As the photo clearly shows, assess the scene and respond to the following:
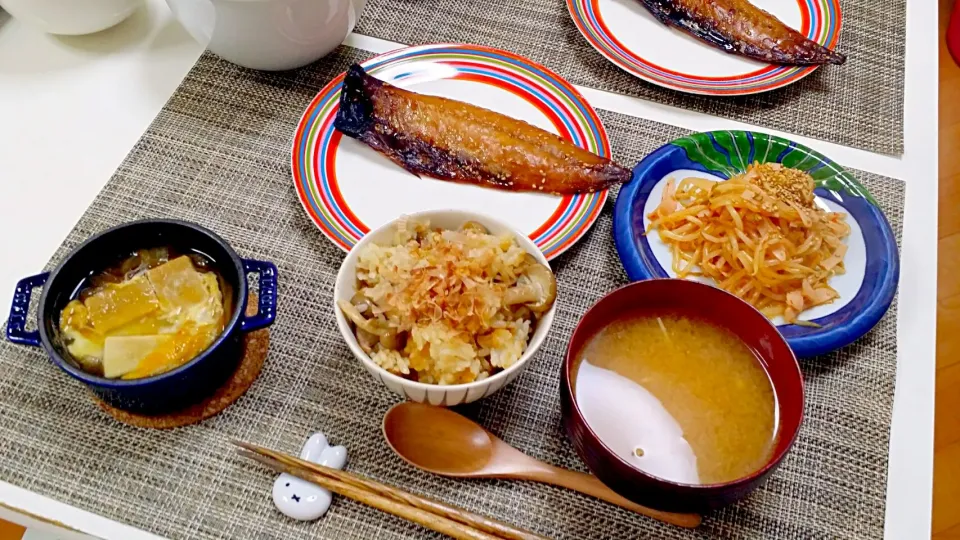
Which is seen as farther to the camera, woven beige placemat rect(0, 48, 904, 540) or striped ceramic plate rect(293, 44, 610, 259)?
striped ceramic plate rect(293, 44, 610, 259)

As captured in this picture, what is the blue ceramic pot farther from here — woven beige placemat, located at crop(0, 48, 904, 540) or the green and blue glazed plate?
the green and blue glazed plate

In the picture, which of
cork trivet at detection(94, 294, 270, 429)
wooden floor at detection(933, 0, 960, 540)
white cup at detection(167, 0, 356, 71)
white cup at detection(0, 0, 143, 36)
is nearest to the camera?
cork trivet at detection(94, 294, 270, 429)

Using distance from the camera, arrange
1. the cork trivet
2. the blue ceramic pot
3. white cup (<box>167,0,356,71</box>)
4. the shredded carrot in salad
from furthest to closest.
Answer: white cup (<box>167,0,356,71</box>)
the shredded carrot in salad
the cork trivet
the blue ceramic pot

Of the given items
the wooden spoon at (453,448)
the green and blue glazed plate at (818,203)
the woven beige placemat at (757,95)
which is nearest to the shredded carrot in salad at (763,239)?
the green and blue glazed plate at (818,203)

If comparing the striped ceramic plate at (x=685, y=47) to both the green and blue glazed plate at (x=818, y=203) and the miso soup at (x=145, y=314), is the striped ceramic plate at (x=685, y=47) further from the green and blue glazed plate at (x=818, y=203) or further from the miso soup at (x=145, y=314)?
the miso soup at (x=145, y=314)

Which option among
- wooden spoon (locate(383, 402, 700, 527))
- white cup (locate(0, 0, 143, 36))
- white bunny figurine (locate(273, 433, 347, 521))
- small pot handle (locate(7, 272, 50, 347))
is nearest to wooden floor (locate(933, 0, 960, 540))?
wooden spoon (locate(383, 402, 700, 527))

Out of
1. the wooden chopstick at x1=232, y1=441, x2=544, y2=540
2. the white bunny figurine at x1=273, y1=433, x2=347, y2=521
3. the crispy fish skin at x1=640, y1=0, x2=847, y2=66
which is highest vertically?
the crispy fish skin at x1=640, y1=0, x2=847, y2=66

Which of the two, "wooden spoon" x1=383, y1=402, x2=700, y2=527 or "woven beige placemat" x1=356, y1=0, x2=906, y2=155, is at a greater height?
"woven beige placemat" x1=356, y1=0, x2=906, y2=155

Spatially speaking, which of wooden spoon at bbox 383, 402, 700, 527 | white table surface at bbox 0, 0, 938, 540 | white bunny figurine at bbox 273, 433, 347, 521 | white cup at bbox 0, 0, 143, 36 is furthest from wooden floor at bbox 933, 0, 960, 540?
white cup at bbox 0, 0, 143, 36
